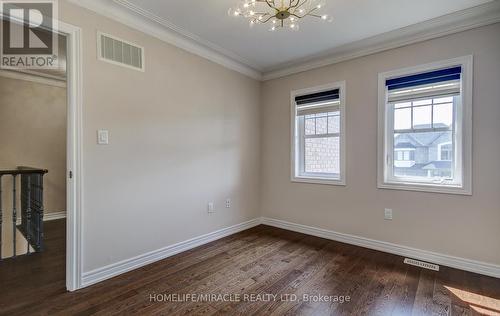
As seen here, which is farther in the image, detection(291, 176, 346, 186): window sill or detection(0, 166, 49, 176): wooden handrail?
detection(291, 176, 346, 186): window sill

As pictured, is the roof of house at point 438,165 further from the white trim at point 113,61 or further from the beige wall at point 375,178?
the white trim at point 113,61

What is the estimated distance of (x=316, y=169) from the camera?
3.65 meters

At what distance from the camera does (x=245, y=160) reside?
152 inches

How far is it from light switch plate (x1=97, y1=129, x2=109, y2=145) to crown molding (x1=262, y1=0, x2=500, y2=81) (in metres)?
2.60

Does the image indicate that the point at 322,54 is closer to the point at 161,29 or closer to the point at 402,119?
the point at 402,119

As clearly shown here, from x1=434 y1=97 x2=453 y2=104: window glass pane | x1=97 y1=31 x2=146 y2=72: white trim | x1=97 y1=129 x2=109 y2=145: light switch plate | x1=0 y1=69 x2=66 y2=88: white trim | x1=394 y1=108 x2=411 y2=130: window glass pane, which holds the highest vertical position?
x1=0 y1=69 x2=66 y2=88: white trim

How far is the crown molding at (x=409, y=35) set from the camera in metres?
2.32

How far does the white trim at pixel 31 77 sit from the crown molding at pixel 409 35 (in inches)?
159

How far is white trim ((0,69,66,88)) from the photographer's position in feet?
12.8

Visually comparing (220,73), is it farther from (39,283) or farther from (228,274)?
(39,283)

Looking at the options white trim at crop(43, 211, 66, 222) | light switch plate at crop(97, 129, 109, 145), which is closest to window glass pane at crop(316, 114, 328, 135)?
light switch plate at crop(97, 129, 109, 145)

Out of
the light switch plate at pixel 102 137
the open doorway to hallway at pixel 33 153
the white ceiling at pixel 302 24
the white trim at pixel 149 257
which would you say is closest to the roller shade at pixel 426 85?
the white ceiling at pixel 302 24

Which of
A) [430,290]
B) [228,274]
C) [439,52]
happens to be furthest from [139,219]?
[439,52]

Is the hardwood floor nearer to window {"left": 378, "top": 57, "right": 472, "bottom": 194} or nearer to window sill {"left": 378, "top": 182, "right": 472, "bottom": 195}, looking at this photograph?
window sill {"left": 378, "top": 182, "right": 472, "bottom": 195}
